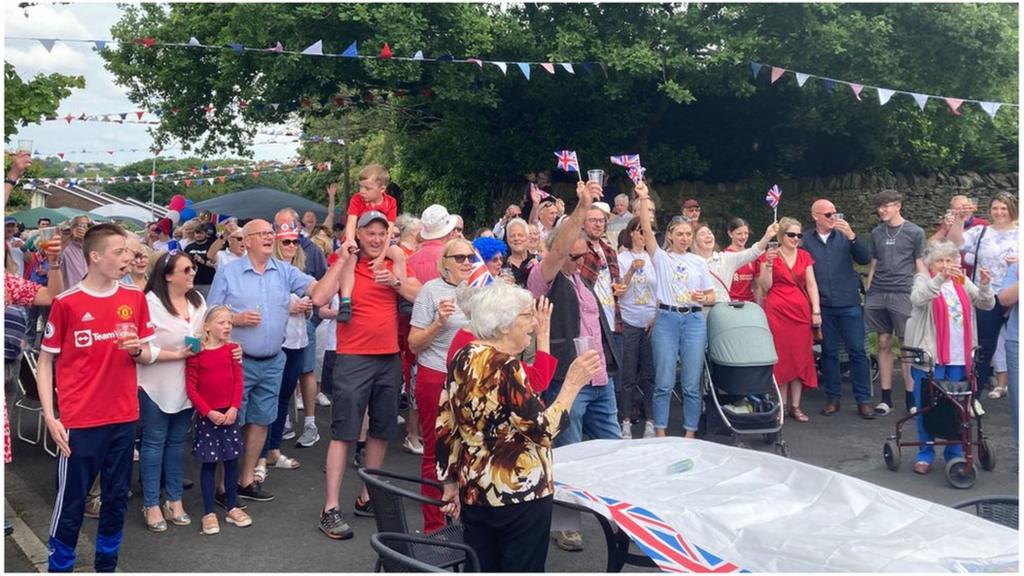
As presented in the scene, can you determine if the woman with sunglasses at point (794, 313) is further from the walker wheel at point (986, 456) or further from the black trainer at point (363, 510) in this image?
the black trainer at point (363, 510)

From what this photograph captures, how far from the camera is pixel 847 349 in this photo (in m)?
8.59

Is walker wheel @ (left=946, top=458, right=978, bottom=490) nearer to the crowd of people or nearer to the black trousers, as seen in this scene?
the crowd of people

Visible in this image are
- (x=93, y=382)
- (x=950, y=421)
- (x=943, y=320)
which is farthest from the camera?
(x=943, y=320)

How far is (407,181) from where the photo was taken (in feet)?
77.2

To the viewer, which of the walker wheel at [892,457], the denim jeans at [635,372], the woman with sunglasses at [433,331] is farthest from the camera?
the denim jeans at [635,372]

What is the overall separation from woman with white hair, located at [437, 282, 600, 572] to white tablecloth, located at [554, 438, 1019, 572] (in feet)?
0.84

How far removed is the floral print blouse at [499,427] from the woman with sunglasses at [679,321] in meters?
3.87

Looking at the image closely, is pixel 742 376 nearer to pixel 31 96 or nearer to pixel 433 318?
pixel 433 318

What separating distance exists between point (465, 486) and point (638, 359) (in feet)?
14.9

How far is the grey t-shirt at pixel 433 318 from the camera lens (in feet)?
16.4

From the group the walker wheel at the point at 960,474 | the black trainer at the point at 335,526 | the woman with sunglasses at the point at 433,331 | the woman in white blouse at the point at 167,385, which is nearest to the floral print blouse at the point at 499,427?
the woman with sunglasses at the point at 433,331

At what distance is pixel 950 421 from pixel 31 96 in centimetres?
854

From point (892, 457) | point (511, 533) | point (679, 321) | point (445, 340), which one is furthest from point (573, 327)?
point (892, 457)

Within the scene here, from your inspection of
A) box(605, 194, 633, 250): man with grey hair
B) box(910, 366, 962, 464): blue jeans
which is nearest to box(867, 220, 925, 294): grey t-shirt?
box(910, 366, 962, 464): blue jeans
